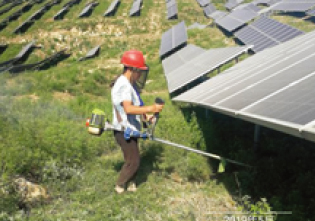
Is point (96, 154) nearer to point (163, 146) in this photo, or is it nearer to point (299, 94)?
point (163, 146)

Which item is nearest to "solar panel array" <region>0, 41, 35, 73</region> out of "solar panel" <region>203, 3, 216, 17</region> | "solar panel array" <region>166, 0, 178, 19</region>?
"solar panel array" <region>166, 0, 178, 19</region>

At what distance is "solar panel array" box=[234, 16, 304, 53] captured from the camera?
14750 mm

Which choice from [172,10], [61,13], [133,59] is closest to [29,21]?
[61,13]

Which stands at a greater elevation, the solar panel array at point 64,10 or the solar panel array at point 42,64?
the solar panel array at point 64,10

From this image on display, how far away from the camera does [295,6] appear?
23219 millimetres

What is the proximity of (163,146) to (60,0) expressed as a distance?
39523mm

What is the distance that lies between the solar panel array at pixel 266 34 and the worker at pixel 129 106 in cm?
1110

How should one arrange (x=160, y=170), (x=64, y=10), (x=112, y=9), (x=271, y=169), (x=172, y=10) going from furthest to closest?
(x=64, y=10) → (x=112, y=9) → (x=172, y=10) → (x=160, y=170) → (x=271, y=169)

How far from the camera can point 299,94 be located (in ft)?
12.2

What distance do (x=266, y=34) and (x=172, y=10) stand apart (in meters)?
16.0

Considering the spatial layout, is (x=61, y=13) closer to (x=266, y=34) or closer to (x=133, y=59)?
(x=266, y=34)

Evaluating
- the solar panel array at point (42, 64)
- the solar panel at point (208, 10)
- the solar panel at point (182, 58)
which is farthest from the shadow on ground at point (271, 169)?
the solar panel at point (208, 10)

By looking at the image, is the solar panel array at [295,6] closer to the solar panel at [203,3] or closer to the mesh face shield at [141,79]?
the solar panel at [203,3]

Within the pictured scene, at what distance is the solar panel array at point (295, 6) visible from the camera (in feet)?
72.2
